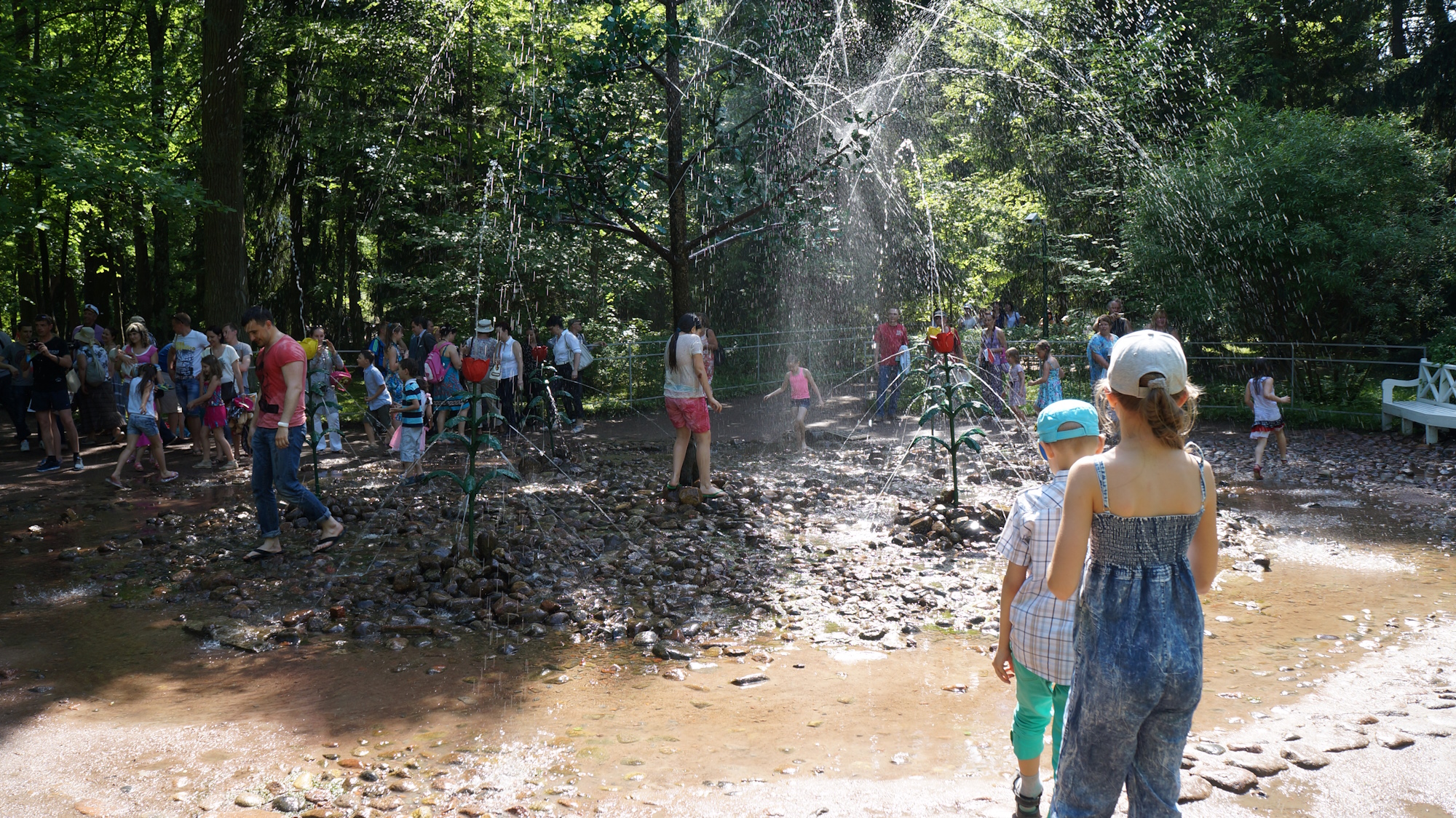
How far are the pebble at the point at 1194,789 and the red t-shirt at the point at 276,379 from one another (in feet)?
21.2

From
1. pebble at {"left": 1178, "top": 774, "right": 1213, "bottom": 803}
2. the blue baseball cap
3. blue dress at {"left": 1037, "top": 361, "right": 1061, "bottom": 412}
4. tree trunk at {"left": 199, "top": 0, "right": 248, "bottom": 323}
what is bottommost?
pebble at {"left": 1178, "top": 774, "right": 1213, "bottom": 803}

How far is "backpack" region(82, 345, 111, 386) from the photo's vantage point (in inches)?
550

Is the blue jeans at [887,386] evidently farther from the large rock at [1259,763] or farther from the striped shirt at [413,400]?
the large rock at [1259,763]

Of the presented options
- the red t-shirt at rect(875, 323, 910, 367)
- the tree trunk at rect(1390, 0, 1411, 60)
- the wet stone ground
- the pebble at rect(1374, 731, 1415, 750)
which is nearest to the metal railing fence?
the red t-shirt at rect(875, 323, 910, 367)

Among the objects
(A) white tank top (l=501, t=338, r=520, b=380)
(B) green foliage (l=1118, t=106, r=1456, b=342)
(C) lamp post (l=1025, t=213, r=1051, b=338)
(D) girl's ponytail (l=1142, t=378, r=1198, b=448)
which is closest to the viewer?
(D) girl's ponytail (l=1142, t=378, r=1198, b=448)

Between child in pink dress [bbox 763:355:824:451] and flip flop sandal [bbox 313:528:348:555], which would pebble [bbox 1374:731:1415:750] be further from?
child in pink dress [bbox 763:355:824:451]

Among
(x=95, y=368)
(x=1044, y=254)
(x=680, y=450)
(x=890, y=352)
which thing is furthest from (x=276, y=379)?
(x=1044, y=254)

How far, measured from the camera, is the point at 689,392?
9203mm

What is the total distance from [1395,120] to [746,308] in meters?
14.4

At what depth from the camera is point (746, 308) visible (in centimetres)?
2586

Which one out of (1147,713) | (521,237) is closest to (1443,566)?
(1147,713)

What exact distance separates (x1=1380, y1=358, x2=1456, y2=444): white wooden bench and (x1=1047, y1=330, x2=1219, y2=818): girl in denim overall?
12735 millimetres

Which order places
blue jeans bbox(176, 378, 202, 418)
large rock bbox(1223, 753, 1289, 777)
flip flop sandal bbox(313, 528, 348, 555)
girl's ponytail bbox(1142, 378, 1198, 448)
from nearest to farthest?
girl's ponytail bbox(1142, 378, 1198, 448)
large rock bbox(1223, 753, 1289, 777)
flip flop sandal bbox(313, 528, 348, 555)
blue jeans bbox(176, 378, 202, 418)

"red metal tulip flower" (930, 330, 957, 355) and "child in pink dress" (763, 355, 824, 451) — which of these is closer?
"red metal tulip flower" (930, 330, 957, 355)
